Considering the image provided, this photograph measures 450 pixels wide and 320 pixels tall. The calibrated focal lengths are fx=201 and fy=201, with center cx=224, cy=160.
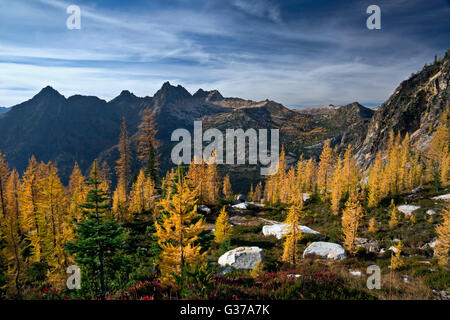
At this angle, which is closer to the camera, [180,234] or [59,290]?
[180,234]

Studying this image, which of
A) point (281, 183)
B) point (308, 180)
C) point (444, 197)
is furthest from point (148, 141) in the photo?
point (444, 197)

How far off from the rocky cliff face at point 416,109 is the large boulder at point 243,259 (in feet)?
268

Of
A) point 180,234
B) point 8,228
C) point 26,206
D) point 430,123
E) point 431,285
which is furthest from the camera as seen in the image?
point 430,123

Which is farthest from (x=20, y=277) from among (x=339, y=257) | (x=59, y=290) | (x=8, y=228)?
(x=339, y=257)

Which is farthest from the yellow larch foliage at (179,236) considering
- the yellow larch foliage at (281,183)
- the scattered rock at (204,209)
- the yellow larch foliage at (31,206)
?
the yellow larch foliage at (281,183)

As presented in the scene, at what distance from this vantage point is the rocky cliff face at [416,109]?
262ft

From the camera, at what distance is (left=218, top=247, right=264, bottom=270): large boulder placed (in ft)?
53.5

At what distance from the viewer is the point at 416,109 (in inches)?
3930

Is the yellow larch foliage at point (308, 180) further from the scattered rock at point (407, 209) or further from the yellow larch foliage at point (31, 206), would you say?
the yellow larch foliage at point (31, 206)

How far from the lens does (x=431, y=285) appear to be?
36.4 feet

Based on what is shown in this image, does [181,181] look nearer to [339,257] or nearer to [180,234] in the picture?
[180,234]

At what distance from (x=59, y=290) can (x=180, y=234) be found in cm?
781

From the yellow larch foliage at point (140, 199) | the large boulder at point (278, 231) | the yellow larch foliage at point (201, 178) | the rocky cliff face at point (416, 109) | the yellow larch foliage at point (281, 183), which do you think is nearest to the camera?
the large boulder at point (278, 231)

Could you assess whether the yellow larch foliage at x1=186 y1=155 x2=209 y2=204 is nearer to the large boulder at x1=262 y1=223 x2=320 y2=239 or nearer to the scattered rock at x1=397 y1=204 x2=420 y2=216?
the large boulder at x1=262 y1=223 x2=320 y2=239
